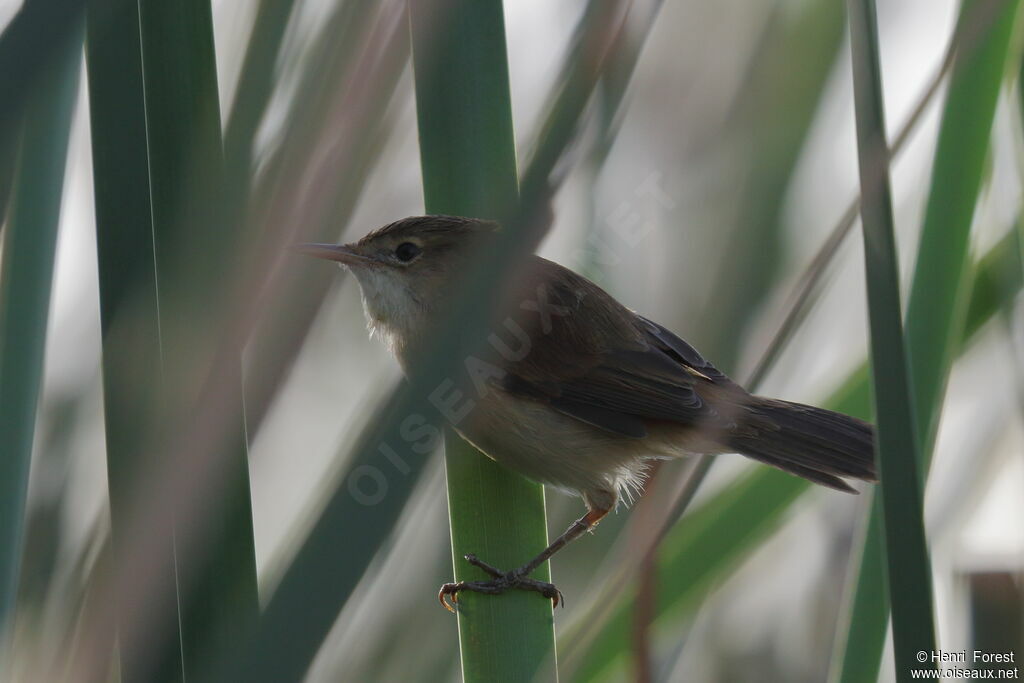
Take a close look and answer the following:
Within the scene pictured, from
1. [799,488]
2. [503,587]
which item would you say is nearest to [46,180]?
[503,587]

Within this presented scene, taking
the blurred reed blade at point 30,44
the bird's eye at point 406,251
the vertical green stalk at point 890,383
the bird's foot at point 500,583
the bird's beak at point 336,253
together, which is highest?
the bird's eye at point 406,251

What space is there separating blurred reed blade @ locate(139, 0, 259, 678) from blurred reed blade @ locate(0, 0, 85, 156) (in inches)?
7.8

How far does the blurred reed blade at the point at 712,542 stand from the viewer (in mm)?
1916

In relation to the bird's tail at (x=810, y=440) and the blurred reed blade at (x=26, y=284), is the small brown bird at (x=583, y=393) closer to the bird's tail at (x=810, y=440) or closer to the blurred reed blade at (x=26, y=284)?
the bird's tail at (x=810, y=440)

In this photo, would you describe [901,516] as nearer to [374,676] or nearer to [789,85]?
[374,676]

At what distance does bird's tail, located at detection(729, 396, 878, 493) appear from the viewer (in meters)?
2.41

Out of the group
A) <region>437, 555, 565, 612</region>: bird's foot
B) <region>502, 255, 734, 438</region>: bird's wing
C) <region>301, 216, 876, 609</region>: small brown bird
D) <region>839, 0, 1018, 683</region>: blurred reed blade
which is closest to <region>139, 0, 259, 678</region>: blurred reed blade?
<region>437, 555, 565, 612</region>: bird's foot

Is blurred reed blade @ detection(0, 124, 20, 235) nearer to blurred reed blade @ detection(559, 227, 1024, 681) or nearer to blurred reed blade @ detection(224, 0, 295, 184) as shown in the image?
blurred reed blade @ detection(224, 0, 295, 184)

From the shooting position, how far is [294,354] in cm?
154

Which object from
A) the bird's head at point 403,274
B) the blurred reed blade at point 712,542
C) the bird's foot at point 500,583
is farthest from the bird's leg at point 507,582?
the bird's head at point 403,274

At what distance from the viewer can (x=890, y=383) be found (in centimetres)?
105

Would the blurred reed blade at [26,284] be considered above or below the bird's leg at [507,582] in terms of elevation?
above

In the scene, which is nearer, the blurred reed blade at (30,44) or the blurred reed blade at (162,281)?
the blurred reed blade at (30,44)

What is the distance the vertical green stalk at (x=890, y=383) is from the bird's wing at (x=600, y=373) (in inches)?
61.3
